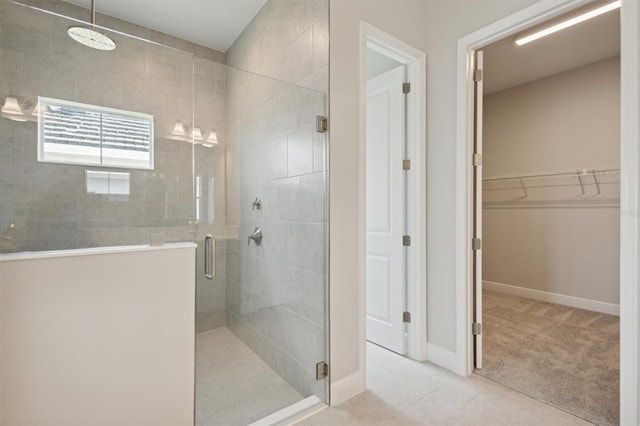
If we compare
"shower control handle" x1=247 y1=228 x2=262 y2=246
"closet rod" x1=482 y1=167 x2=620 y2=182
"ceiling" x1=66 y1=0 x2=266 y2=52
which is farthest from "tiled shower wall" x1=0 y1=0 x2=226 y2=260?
"closet rod" x1=482 y1=167 x2=620 y2=182

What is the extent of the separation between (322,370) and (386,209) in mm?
1406

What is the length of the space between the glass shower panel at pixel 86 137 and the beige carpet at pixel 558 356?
Result: 8.08 ft

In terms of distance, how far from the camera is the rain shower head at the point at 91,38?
4.78 ft

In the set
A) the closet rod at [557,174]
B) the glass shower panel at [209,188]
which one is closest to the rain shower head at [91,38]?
the glass shower panel at [209,188]

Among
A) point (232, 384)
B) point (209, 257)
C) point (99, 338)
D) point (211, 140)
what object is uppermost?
point (211, 140)

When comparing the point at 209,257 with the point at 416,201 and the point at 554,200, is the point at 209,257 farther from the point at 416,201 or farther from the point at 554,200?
the point at 554,200

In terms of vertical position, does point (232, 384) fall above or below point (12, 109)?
below

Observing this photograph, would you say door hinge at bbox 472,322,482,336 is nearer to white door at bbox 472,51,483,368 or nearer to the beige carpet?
white door at bbox 472,51,483,368

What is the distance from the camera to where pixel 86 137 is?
57.6 inches

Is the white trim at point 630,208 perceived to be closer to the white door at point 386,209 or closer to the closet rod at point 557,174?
the white door at point 386,209

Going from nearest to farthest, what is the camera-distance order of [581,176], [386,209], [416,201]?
[416,201] → [386,209] → [581,176]

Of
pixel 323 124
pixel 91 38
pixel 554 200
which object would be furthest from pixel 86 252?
pixel 554 200

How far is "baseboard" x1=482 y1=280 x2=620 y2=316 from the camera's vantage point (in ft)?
11.7

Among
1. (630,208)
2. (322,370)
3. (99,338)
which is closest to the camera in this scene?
(99,338)
